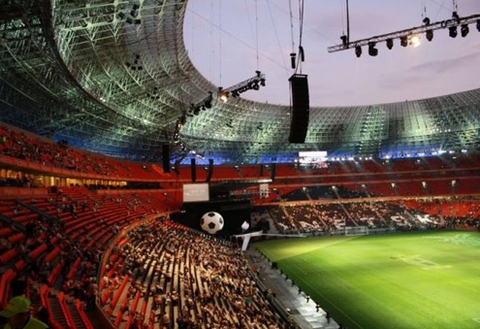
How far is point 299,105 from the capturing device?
1745cm

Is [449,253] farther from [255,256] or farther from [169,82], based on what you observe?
[169,82]

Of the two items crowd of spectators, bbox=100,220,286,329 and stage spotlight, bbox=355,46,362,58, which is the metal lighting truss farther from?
crowd of spectators, bbox=100,220,286,329

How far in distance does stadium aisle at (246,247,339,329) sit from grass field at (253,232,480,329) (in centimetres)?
97

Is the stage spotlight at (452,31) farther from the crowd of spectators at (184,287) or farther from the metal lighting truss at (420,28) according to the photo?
the crowd of spectators at (184,287)

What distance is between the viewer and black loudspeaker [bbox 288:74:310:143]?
680 inches

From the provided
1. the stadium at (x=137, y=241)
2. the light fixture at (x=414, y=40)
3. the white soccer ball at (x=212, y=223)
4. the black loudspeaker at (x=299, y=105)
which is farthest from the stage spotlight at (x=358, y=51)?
the white soccer ball at (x=212, y=223)

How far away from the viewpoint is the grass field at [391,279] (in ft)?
73.6

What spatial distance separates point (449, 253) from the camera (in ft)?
131

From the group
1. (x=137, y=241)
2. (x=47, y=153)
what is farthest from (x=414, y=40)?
(x=47, y=153)

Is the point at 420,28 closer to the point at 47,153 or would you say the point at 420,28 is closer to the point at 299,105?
the point at 299,105

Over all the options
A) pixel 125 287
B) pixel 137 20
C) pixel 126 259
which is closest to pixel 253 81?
pixel 137 20

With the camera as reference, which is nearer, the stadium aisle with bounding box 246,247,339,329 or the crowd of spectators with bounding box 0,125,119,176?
the stadium aisle with bounding box 246,247,339,329

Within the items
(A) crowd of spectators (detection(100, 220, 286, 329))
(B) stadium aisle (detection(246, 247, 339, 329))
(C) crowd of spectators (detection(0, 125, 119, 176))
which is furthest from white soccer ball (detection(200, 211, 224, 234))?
(A) crowd of spectators (detection(100, 220, 286, 329))

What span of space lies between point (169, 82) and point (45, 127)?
43.8 ft
